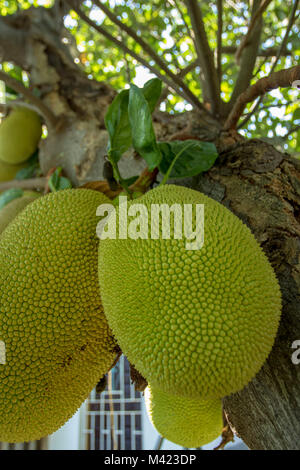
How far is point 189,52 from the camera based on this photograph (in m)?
2.44

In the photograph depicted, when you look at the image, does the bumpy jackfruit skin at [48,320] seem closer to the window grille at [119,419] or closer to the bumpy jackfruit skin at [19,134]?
the bumpy jackfruit skin at [19,134]

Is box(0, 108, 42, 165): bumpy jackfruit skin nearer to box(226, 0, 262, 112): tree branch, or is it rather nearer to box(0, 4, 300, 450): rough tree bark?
box(0, 4, 300, 450): rough tree bark

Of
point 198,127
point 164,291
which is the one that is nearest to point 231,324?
point 164,291

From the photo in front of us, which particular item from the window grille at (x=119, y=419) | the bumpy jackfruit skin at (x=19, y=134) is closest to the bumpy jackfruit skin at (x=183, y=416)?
the bumpy jackfruit skin at (x=19, y=134)

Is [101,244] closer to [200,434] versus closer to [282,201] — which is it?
[282,201]

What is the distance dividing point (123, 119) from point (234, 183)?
0.27m

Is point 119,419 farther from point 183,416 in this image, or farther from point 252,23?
point 252,23

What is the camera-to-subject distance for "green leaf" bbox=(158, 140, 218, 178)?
786mm

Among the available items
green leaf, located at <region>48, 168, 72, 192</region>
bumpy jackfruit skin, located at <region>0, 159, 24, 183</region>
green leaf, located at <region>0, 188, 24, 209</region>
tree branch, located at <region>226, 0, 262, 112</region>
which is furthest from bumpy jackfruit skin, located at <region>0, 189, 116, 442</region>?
bumpy jackfruit skin, located at <region>0, 159, 24, 183</region>

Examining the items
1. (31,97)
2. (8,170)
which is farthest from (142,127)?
(8,170)

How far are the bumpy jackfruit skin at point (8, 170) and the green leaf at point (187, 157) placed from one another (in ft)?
2.93

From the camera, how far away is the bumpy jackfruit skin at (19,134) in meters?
1.37

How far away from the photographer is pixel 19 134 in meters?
1.37

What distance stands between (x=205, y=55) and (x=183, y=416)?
36.2 inches
